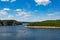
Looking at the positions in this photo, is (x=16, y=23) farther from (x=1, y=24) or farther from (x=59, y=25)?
(x=59, y=25)

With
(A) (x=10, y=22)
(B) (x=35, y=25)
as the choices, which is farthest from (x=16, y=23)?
(B) (x=35, y=25)

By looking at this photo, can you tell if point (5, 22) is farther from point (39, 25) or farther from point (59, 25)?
point (59, 25)

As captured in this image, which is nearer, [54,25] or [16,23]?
[54,25]

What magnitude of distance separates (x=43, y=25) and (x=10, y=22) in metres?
61.7

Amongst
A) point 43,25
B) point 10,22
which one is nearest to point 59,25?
point 43,25

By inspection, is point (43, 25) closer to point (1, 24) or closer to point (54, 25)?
point (54, 25)

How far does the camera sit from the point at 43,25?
128 m

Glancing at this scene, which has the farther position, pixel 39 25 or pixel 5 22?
pixel 5 22

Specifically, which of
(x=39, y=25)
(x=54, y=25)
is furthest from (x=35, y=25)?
(x=54, y=25)

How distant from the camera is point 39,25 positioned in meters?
131

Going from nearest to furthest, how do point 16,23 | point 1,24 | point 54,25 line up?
point 54,25, point 1,24, point 16,23

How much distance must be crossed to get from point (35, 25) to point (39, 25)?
3.02 meters

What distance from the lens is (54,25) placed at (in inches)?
4968

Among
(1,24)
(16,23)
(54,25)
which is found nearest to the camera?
(54,25)
